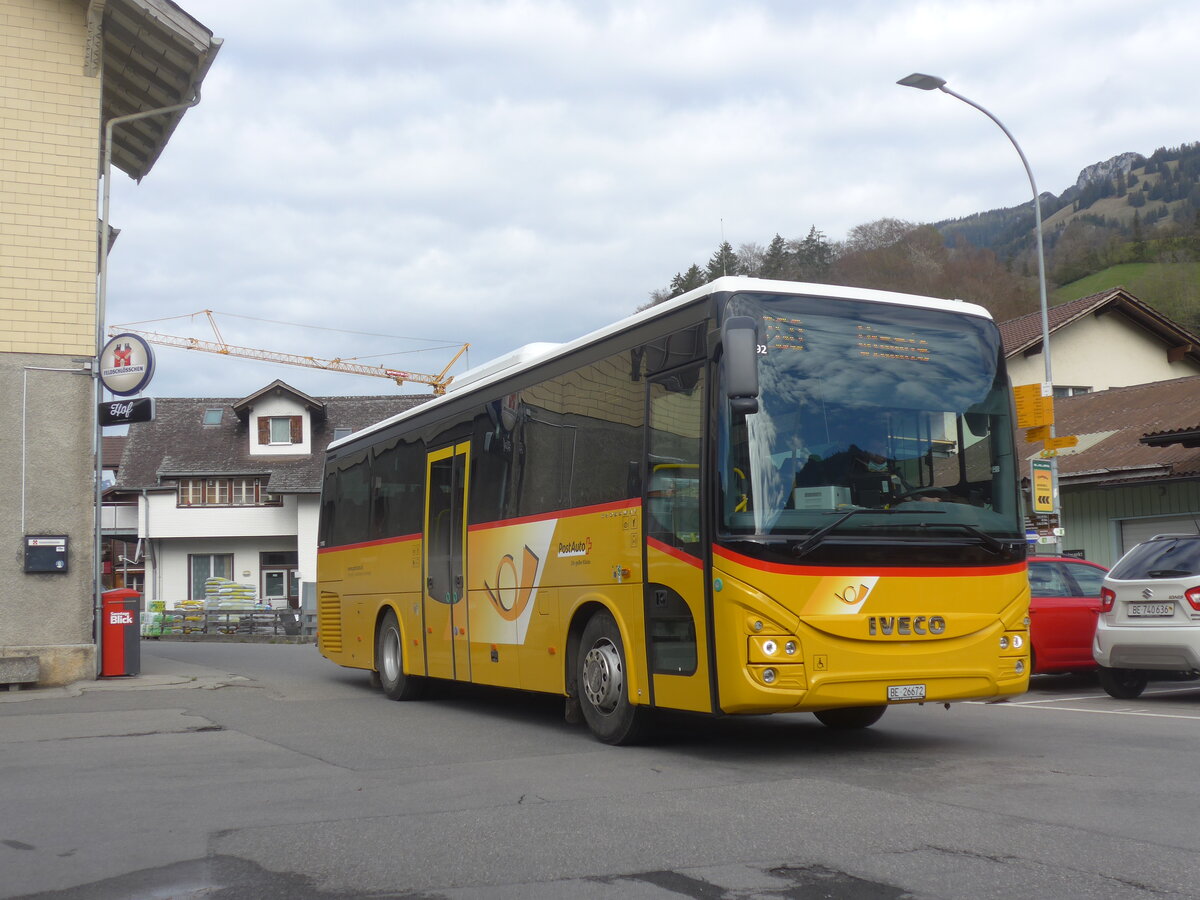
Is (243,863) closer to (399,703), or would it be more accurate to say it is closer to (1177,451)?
(399,703)

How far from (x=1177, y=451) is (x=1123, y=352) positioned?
50.7 ft

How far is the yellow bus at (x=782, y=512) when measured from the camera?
862 cm

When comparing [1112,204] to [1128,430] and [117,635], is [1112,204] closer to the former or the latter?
[1128,430]

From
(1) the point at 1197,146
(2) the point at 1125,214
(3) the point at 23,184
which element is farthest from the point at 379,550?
(1) the point at 1197,146

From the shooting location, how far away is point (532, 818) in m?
7.04

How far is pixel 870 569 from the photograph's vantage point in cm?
877

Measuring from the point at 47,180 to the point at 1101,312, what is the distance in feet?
99.3

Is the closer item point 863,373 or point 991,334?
point 863,373

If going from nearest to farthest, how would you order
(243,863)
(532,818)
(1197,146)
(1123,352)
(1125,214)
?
(243,863) → (532,818) → (1123,352) → (1125,214) → (1197,146)

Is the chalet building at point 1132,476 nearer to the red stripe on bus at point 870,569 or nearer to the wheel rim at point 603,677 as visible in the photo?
the red stripe on bus at point 870,569

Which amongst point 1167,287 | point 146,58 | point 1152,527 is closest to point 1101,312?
point 1152,527

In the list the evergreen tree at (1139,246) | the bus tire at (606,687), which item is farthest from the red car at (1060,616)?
the evergreen tree at (1139,246)

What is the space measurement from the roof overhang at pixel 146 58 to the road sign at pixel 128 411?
4.73 metres

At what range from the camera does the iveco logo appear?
8.84 meters
